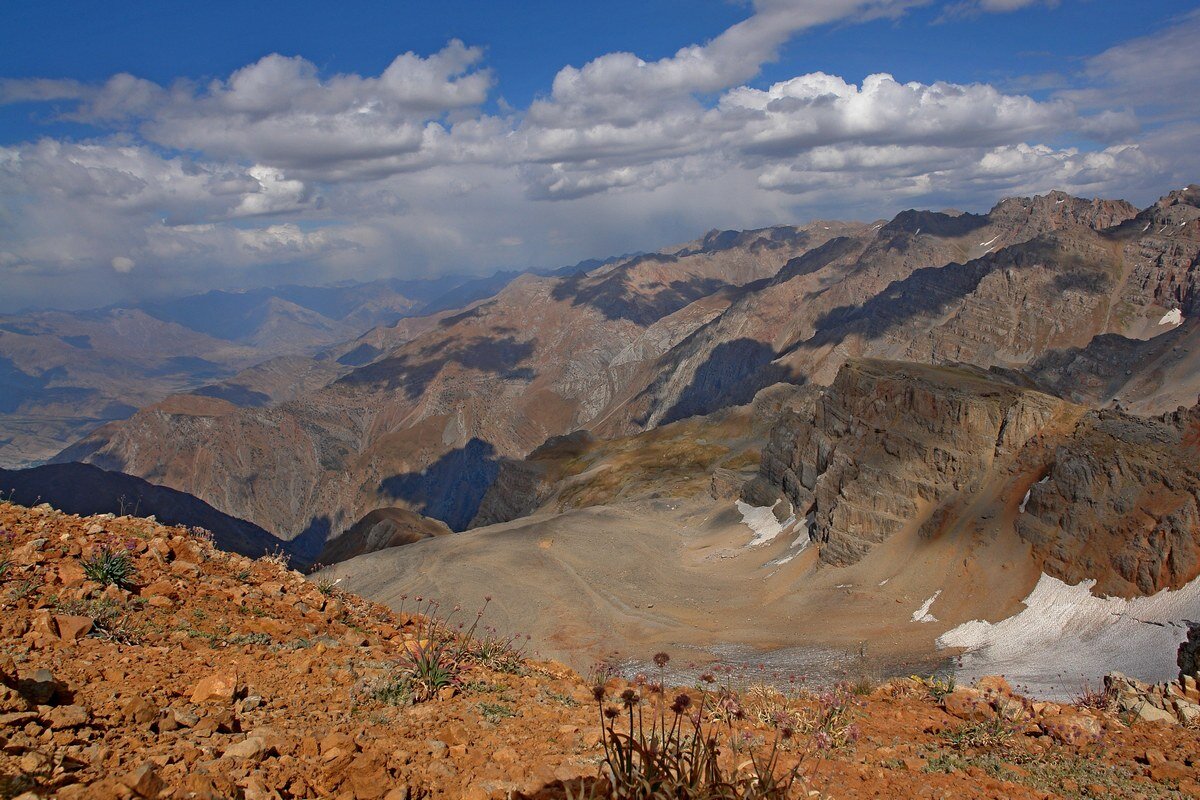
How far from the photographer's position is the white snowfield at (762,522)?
4791cm

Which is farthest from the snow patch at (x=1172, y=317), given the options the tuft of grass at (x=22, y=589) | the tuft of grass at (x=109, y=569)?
the tuft of grass at (x=22, y=589)

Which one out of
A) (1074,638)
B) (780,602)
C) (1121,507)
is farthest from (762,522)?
(1074,638)

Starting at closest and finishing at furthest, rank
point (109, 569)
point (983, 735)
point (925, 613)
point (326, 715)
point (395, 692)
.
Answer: point (326, 715) < point (395, 692) < point (983, 735) < point (109, 569) < point (925, 613)

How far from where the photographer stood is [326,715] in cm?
724

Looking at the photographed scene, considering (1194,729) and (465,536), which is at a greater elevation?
(1194,729)

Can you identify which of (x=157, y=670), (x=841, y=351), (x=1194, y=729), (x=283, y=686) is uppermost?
(x=157, y=670)

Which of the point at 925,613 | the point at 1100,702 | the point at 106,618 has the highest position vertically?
the point at 106,618

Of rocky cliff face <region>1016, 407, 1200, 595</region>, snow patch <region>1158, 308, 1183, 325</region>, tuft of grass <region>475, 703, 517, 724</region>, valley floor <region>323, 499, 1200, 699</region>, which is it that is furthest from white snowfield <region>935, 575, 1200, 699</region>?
snow patch <region>1158, 308, 1183, 325</region>

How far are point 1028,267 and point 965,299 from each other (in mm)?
15666

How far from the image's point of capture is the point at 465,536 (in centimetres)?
5194

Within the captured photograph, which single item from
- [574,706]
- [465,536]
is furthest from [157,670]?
[465,536]

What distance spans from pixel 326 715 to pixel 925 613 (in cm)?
2965

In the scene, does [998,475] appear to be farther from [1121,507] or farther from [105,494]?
[105,494]

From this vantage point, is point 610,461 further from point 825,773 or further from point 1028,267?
point 1028,267
